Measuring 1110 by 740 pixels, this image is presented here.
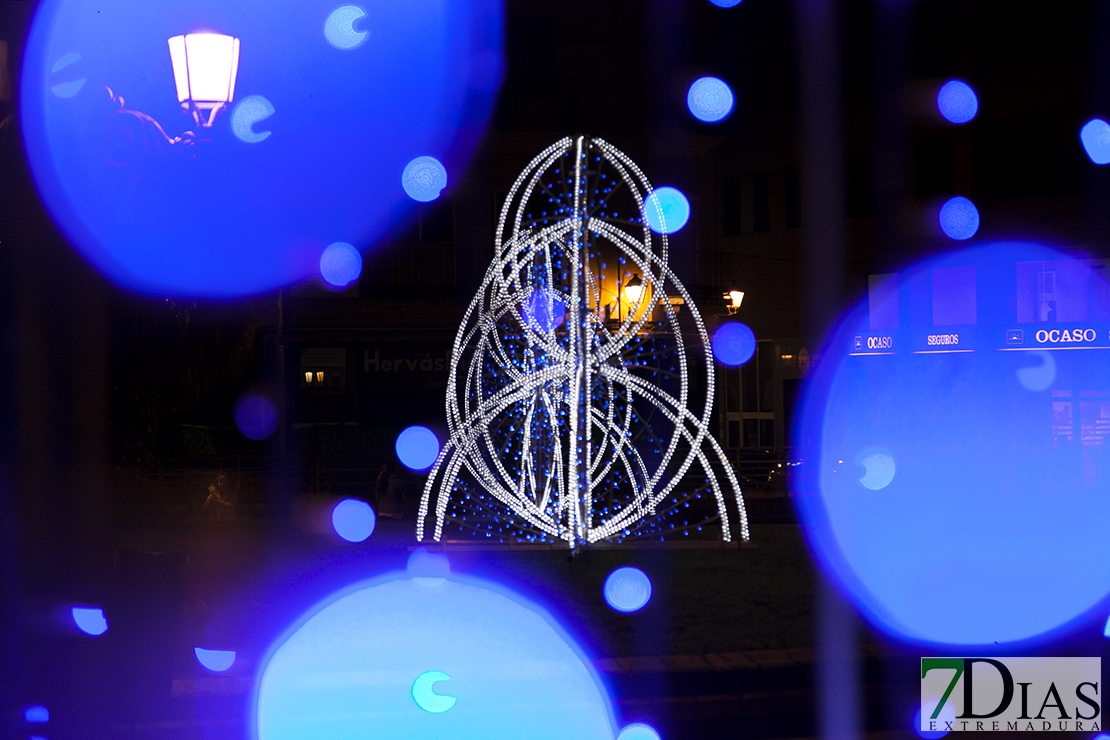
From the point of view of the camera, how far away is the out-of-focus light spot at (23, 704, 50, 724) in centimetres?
437

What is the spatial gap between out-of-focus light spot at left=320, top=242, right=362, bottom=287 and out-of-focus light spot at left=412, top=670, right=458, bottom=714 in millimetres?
15005

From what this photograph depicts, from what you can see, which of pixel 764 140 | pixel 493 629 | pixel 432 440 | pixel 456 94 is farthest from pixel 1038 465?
pixel 493 629

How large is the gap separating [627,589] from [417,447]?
1090 cm

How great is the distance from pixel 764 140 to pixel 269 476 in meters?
12.9

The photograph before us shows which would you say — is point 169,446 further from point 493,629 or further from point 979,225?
point 979,225

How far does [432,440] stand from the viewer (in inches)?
706

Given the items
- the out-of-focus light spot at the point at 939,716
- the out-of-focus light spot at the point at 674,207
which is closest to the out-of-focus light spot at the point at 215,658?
the out-of-focus light spot at the point at 939,716

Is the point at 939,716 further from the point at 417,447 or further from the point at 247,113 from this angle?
the point at 417,447

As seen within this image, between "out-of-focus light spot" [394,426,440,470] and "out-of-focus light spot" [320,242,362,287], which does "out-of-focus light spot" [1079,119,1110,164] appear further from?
"out-of-focus light spot" [320,242,362,287]

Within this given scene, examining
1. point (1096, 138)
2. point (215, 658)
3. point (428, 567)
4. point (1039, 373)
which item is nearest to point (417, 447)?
point (428, 567)

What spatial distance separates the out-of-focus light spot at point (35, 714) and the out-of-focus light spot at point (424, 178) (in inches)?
606

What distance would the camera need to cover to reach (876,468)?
17.2 m

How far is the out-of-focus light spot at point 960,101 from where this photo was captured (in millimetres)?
19672

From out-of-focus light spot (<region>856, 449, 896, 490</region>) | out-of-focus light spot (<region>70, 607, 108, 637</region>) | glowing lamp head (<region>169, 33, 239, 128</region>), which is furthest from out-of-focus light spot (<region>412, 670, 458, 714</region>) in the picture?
out-of-focus light spot (<region>856, 449, 896, 490</region>)
